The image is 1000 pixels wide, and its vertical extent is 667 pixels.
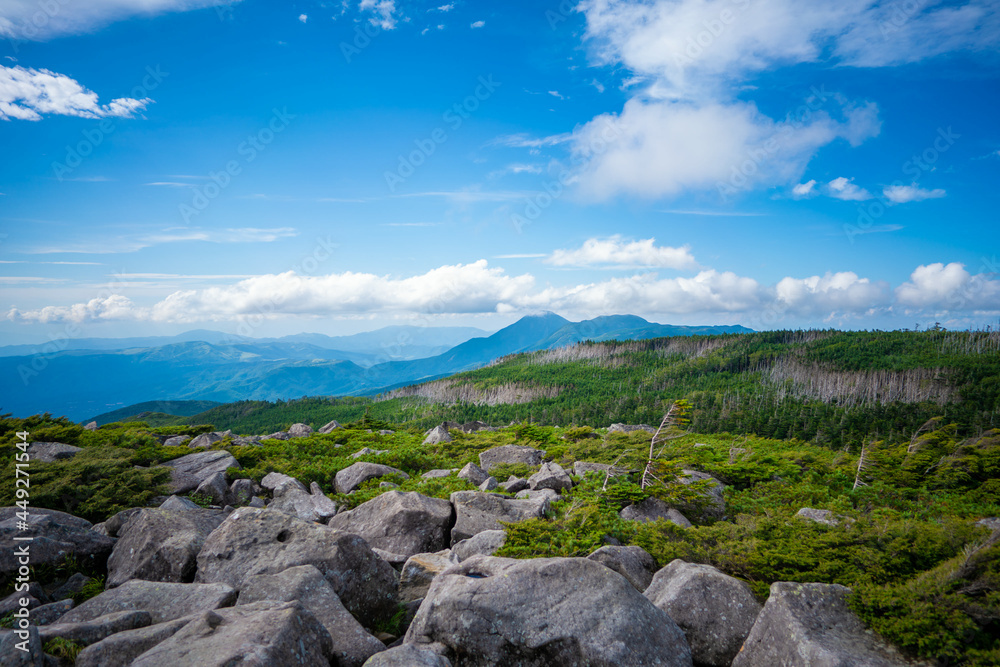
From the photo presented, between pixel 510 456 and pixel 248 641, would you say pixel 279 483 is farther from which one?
pixel 248 641

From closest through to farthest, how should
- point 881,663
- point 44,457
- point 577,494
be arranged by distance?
point 881,663
point 577,494
point 44,457

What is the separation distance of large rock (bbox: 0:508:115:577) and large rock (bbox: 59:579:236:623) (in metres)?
2.60

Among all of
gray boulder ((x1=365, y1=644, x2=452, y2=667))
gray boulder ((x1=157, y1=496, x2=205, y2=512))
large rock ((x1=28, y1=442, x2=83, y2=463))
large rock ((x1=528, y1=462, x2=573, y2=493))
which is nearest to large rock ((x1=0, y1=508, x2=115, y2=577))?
gray boulder ((x1=157, y1=496, x2=205, y2=512))

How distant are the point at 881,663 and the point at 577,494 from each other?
9426 millimetres

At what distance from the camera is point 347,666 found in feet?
24.0

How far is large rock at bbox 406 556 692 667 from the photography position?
7211 millimetres

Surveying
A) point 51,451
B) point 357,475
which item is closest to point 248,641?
point 357,475

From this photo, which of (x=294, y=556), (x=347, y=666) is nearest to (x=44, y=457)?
(x=294, y=556)

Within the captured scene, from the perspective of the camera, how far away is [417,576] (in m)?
10.7

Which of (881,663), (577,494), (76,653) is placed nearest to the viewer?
(881,663)

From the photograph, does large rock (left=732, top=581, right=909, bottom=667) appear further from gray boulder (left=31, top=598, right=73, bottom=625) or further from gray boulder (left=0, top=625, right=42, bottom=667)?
gray boulder (left=31, top=598, right=73, bottom=625)

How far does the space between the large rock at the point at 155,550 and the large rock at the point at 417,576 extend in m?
4.77

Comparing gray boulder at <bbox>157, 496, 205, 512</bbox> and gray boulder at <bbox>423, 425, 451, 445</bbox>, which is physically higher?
gray boulder at <bbox>157, 496, 205, 512</bbox>

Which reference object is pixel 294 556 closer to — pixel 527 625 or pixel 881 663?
pixel 527 625
